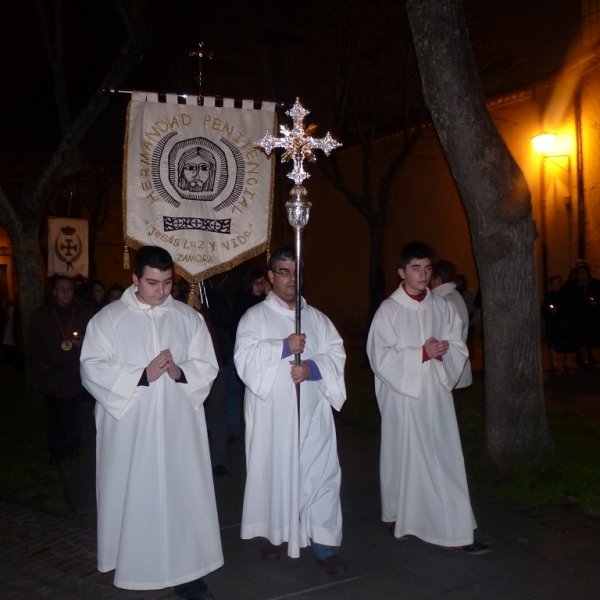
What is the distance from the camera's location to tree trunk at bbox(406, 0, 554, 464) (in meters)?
6.53

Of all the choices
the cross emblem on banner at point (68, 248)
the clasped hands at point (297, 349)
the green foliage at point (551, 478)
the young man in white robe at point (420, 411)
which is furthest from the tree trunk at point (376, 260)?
the clasped hands at point (297, 349)

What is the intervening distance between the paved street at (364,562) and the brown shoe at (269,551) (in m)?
0.05

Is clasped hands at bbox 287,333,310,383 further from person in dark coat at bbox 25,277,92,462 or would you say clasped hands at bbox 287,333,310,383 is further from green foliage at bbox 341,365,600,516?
person in dark coat at bbox 25,277,92,462

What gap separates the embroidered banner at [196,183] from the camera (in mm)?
6730

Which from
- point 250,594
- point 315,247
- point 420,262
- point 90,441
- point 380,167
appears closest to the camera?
point 250,594

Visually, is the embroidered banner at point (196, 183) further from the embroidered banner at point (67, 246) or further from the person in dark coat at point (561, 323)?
the person in dark coat at point (561, 323)

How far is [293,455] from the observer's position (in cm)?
506

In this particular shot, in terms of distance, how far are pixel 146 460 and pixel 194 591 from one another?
82cm

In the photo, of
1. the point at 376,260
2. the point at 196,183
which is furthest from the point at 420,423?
the point at 376,260

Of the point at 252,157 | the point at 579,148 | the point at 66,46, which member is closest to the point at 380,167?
the point at 579,148

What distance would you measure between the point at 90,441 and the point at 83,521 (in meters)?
2.90

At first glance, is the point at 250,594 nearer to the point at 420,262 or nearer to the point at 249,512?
the point at 249,512

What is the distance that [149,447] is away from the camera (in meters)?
4.58

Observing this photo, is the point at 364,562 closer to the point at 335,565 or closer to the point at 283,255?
the point at 335,565
